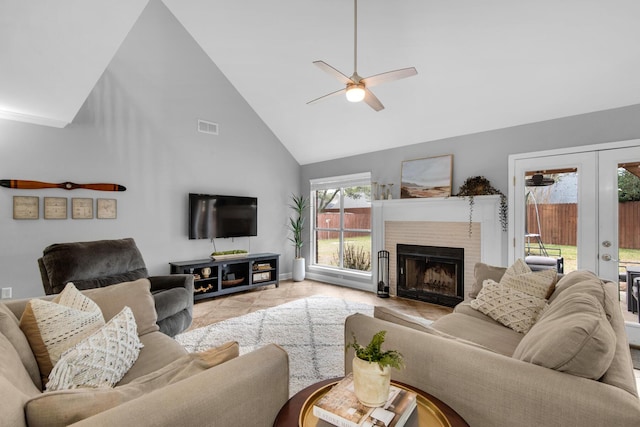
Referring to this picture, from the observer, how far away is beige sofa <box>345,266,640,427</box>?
937 millimetres

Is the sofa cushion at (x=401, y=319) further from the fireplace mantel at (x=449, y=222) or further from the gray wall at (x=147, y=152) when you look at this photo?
the gray wall at (x=147, y=152)

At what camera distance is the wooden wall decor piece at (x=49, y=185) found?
3457 millimetres

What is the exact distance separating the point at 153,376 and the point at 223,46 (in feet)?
15.5

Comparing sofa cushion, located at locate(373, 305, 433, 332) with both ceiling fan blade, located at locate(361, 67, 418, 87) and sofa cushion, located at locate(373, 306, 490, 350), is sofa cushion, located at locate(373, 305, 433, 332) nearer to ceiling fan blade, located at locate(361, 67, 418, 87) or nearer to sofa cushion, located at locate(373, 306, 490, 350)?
sofa cushion, located at locate(373, 306, 490, 350)

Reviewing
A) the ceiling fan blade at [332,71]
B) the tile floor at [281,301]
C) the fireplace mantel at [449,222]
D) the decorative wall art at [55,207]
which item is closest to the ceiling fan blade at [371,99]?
the ceiling fan blade at [332,71]

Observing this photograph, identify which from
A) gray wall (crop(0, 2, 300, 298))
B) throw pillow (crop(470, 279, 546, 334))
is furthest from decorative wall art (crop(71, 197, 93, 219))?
throw pillow (crop(470, 279, 546, 334))

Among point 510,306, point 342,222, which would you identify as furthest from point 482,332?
point 342,222

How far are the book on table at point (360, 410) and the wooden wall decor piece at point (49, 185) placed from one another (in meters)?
4.22

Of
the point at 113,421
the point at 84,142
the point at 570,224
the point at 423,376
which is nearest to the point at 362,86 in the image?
the point at 423,376

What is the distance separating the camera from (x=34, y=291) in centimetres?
367

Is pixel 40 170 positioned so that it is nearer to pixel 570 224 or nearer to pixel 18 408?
pixel 18 408

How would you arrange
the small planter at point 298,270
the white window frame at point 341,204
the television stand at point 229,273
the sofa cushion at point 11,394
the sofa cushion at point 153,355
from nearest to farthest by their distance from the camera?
the sofa cushion at point 11,394 < the sofa cushion at point 153,355 < the television stand at point 229,273 < the white window frame at point 341,204 < the small planter at point 298,270

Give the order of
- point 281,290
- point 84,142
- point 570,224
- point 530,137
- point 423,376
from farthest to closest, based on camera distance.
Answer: point 281,290, point 84,142, point 530,137, point 570,224, point 423,376

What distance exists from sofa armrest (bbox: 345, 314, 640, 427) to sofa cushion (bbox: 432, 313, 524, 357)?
820 mm
